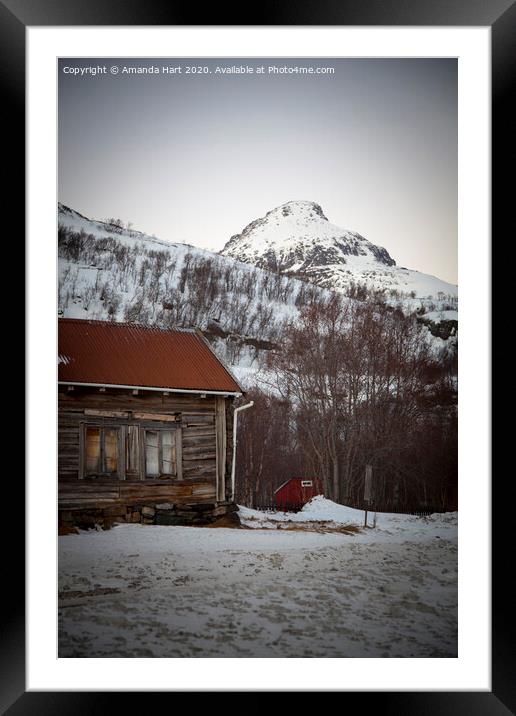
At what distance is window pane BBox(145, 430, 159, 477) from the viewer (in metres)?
5.57

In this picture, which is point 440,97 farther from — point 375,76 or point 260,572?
point 260,572

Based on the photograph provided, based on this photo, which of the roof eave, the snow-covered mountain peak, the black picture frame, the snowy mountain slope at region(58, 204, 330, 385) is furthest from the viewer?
the roof eave

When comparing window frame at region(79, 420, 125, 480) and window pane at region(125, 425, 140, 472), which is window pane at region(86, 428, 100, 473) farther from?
window pane at region(125, 425, 140, 472)

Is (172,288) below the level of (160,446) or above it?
above

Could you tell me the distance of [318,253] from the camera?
Answer: 17.8 feet

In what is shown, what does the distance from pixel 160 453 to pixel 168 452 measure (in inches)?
3.5

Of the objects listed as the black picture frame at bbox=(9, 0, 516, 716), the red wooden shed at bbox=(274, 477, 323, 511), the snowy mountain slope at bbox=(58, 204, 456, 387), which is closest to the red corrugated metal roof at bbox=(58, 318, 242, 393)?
the snowy mountain slope at bbox=(58, 204, 456, 387)

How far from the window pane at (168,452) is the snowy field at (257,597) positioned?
33.4 inches

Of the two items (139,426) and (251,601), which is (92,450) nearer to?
(139,426)

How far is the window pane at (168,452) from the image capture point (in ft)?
18.6

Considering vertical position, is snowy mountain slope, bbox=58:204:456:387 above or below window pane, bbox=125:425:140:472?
above
